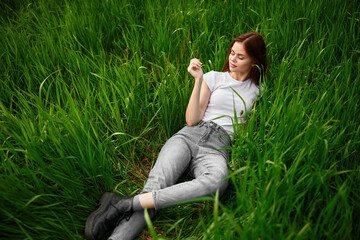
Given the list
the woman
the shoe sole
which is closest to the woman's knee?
the woman

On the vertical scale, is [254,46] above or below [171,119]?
above

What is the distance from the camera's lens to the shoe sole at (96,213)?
1148mm

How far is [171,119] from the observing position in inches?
69.3

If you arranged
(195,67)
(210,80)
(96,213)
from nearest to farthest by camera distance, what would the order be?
1. (96,213)
2. (195,67)
3. (210,80)

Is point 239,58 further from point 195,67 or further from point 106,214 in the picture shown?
point 106,214

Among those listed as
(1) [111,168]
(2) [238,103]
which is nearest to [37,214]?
(1) [111,168]

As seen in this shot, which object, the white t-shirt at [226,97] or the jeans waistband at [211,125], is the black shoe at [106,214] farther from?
the white t-shirt at [226,97]

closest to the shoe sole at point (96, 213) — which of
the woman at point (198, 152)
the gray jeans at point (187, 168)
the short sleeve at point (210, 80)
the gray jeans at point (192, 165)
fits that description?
the woman at point (198, 152)

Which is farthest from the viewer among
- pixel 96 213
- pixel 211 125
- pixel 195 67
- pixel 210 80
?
pixel 210 80

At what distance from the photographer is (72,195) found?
1229 millimetres

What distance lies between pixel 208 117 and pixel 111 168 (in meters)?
0.78

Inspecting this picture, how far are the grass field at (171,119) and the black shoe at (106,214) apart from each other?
9 cm

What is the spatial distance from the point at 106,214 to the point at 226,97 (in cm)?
113

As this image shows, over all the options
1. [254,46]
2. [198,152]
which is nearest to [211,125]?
[198,152]
